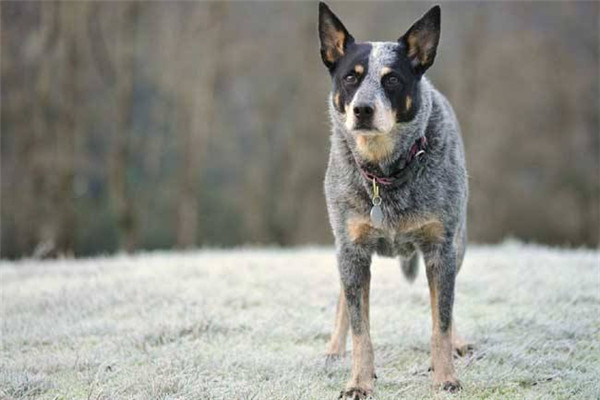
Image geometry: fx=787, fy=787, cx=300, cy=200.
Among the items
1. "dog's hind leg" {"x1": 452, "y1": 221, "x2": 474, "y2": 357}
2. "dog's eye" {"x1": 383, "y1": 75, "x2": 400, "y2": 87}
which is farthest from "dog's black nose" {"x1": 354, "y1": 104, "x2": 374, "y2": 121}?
"dog's hind leg" {"x1": 452, "y1": 221, "x2": 474, "y2": 357}

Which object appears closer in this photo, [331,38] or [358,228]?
[358,228]

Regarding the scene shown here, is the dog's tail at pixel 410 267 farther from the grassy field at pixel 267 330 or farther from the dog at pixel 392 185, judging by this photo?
the dog at pixel 392 185

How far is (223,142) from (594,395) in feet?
63.6

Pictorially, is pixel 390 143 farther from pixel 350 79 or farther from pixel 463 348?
pixel 463 348

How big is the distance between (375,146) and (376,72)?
1.49 ft

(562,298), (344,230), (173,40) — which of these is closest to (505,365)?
(344,230)

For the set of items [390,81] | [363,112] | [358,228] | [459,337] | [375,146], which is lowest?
[459,337]

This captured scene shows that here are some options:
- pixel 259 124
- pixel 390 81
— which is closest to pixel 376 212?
pixel 390 81

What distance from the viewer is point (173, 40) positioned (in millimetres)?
19328

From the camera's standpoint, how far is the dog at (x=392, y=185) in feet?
14.5

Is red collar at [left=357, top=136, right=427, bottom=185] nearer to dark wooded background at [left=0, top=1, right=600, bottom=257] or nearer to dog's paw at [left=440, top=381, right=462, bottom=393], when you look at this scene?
dog's paw at [left=440, top=381, right=462, bottom=393]

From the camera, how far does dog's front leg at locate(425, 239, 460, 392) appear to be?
4.49 meters

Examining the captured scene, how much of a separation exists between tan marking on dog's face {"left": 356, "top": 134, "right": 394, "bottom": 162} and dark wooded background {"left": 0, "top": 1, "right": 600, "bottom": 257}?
12127 millimetres

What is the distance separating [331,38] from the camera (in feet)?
15.3
